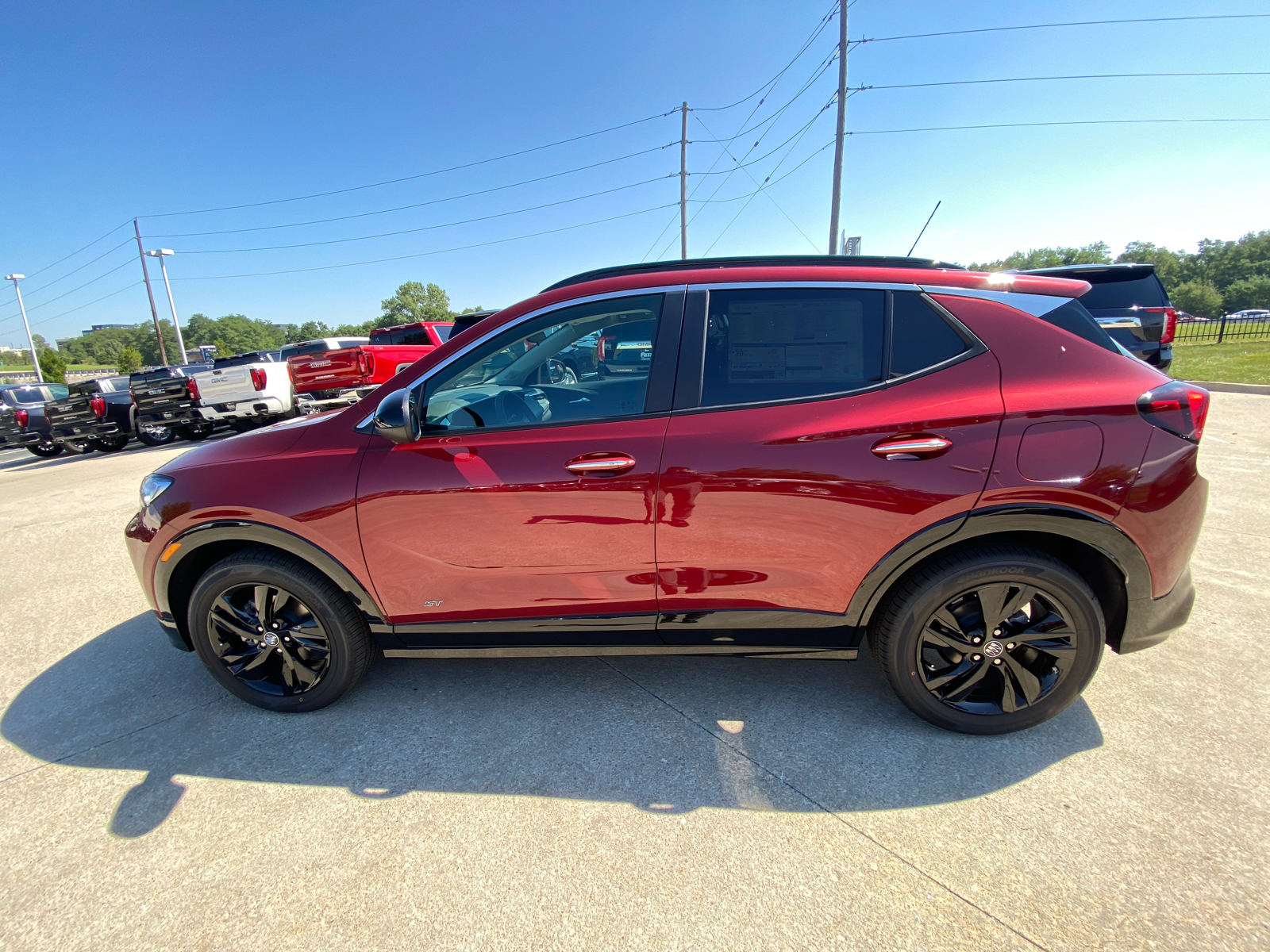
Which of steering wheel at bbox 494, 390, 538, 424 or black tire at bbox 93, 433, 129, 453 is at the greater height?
steering wheel at bbox 494, 390, 538, 424

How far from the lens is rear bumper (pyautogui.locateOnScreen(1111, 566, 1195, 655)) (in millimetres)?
2146

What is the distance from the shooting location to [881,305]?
Result: 217cm

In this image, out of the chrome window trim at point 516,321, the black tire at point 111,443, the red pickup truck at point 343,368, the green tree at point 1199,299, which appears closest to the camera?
the chrome window trim at point 516,321

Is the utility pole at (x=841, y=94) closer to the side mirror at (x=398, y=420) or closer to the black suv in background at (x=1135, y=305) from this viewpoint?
the black suv in background at (x=1135, y=305)

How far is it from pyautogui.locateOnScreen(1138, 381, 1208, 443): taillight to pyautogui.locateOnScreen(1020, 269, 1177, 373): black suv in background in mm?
5911

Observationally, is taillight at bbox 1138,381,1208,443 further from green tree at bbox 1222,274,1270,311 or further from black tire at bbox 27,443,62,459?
green tree at bbox 1222,274,1270,311

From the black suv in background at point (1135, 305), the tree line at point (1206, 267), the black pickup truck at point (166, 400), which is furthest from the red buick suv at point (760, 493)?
the tree line at point (1206, 267)

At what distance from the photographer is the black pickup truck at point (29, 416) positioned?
12742 mm

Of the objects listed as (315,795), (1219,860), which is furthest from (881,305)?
(315,795)

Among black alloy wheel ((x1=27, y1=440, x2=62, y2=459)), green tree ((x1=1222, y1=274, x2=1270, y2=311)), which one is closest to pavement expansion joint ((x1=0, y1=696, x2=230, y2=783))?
black alloy wheel ((x1=27, y1=440, x2=62, y2=459))

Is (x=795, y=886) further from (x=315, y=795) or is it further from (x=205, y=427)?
(x=205, y=427)

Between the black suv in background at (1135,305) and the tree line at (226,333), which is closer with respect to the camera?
the black suv in background at (1135,305)

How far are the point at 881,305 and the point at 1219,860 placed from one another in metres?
2.03

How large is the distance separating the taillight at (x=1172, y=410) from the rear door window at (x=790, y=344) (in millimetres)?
881
